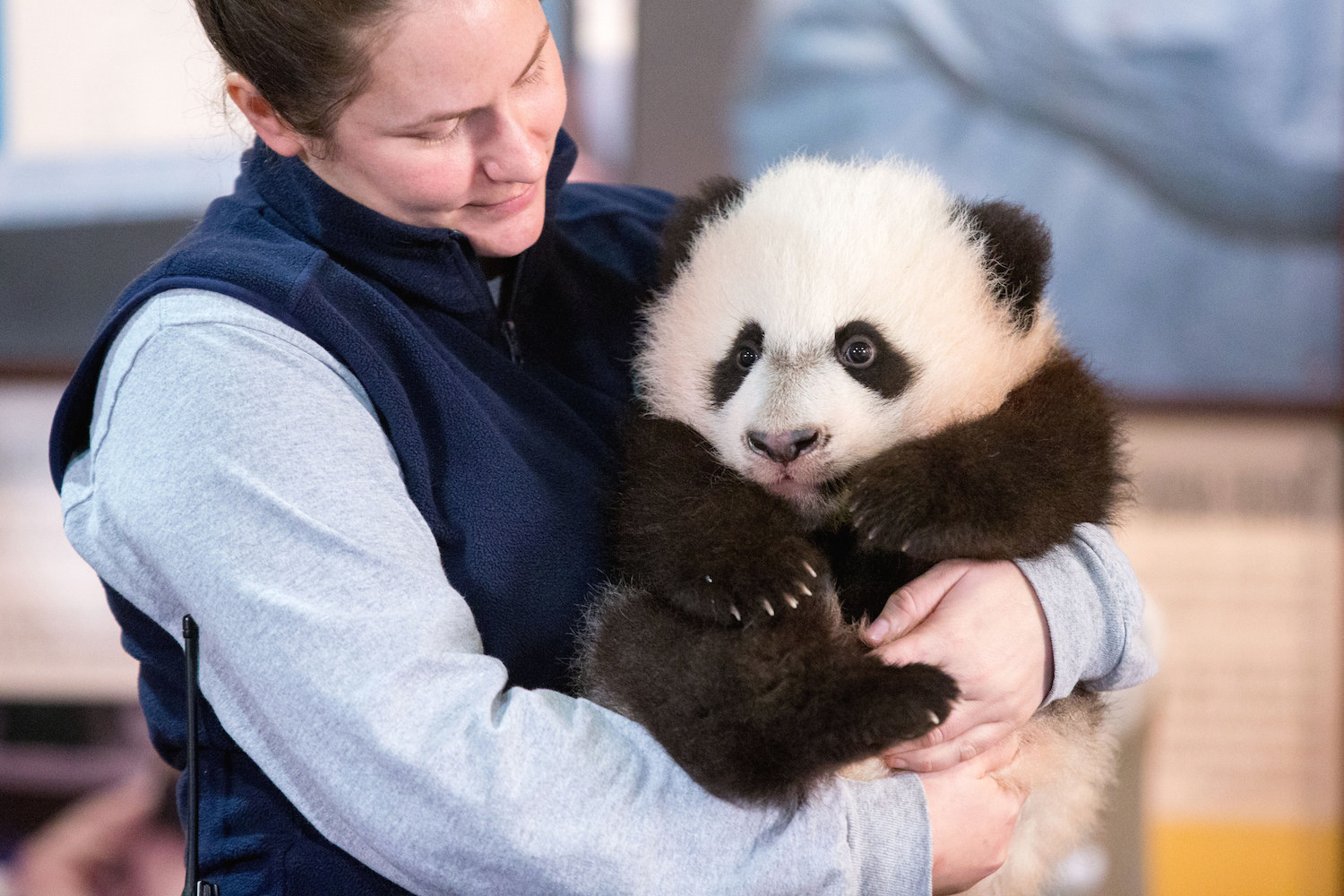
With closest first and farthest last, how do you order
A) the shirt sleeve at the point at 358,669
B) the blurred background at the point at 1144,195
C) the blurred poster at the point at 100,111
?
1. the shirt sleeve at the point at 358,669
2. the blurred background at the point at 1144,195
3. the blurred poster at the point at 100,111

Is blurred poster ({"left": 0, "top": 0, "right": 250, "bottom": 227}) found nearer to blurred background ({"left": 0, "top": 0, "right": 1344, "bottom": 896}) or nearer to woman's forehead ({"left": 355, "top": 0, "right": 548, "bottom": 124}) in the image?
blurred background ({"left": 0, "top": 0, "right": 1344, "bottom": 896})

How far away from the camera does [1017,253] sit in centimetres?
145

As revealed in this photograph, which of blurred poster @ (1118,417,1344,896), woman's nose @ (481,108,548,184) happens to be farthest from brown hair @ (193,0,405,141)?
blurred poster @ (1118,417,1344,896)

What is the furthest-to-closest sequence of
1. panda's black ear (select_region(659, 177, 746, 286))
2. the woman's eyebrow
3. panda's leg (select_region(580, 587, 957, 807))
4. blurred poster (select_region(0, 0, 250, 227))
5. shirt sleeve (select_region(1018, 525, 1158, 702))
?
blurred poster (select_region(0, 0, 250, 227)) < panda's black ear (select_region(659, 177, 746, 286)) < shirt sleeve (select_region(1018, 525, 1158, 702)) < the woman's eyebrow < panda's leg (select_region(580, 587, 957, 807))

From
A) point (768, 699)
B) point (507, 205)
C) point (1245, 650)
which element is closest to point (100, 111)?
point (507, 205)

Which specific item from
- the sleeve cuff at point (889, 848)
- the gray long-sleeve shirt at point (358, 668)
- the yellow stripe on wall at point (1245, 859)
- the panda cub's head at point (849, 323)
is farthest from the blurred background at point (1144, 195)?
the gray long-sleeve shirt at point (358, 668)

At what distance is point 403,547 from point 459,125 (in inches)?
20.9

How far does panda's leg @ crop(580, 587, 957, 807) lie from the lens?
1.11m

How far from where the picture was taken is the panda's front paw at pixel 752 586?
125cm

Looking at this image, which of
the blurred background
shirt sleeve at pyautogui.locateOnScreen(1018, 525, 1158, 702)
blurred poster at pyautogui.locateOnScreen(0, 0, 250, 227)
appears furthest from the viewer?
blurred poster at pyautogui.locateOnScreen(0, 0, 250, 227)

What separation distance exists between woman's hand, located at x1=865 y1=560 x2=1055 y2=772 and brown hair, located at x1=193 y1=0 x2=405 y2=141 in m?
0.89

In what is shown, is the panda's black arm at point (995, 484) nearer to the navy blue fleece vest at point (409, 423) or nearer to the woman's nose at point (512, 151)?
the navy blue fleece vest at point (409, 423)

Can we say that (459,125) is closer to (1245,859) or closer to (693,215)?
(693,215)

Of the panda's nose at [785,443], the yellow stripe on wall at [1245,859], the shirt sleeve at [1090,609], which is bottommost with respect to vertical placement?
the yellow stripe on wall at [1245,859]
